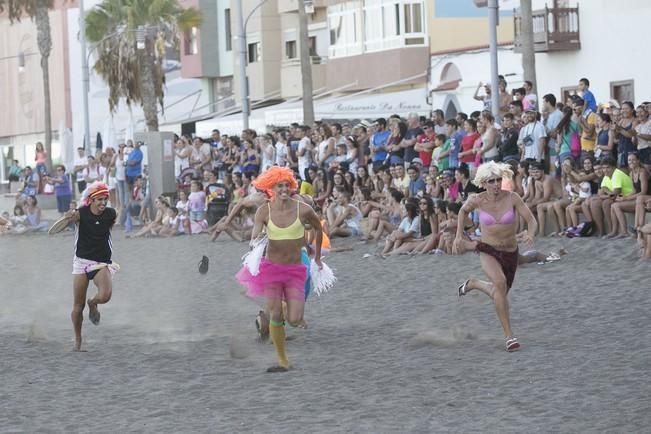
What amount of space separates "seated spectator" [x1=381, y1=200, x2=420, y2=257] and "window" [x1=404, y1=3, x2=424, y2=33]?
24.0 meters

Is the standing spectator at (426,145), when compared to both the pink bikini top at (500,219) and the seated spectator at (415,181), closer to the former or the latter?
the seated spectator at (415,181)

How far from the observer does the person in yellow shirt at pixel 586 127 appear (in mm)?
21594

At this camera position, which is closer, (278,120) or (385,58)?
(278,120)

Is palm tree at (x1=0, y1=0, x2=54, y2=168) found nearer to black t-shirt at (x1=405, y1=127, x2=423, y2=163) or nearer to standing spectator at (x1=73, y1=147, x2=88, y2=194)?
standing spectator at (x1=73, y1=147, x2=88, y2=194)

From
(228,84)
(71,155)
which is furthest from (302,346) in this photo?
(228,84)

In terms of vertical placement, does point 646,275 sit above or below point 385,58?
below

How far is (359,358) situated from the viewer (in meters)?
11.9

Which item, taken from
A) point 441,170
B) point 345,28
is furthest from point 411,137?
point 345,28

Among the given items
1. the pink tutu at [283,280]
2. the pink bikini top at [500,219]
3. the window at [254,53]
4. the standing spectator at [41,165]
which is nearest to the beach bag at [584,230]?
the pink bikini top at [500,219]

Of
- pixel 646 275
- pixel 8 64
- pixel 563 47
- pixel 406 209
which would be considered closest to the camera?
pixel 646 275

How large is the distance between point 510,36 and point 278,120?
669 cm

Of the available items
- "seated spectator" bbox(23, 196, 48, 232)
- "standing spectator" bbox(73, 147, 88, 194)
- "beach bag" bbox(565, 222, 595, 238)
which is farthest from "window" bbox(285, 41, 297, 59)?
"beach bag" bbox(565, 222, 595, 238)

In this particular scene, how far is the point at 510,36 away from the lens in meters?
42.4

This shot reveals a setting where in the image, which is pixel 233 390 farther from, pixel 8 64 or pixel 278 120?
pixel 8 64
